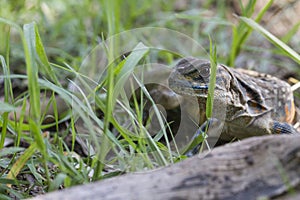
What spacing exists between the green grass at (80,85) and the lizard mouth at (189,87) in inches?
10.9

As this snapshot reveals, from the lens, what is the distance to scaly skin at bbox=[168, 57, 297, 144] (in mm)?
3639

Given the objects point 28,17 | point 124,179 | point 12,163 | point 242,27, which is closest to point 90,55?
point 28,17

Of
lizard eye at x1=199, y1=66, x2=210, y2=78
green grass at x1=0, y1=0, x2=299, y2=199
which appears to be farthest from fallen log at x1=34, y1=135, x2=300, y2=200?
lizard eye at x1=199, y1=66, x2=210, y2=78

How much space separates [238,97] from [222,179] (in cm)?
223

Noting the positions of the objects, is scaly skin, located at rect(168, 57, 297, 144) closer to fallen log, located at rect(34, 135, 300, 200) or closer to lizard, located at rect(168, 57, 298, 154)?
lizard, located at rect(168, 57, 298, 154)

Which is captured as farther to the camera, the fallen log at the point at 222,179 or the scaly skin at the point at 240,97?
the scaly skin at the point at 240,97

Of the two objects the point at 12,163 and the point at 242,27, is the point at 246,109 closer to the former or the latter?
the point at 242,27

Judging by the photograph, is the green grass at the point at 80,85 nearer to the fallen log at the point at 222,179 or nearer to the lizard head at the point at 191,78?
the lizard head at the point at 191,78

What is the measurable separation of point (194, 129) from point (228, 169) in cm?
186

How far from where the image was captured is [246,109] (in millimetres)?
4121

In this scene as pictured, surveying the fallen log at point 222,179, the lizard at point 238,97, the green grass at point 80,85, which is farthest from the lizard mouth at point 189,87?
the fallen log at point 222,179

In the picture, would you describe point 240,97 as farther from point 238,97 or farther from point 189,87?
point 189,87

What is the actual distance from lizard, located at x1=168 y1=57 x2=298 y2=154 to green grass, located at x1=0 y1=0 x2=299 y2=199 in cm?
24

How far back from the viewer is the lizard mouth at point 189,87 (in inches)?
143
